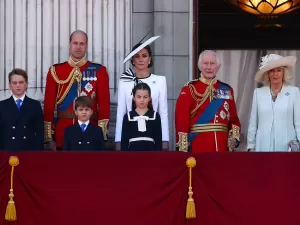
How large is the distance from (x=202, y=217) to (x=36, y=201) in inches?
60.0

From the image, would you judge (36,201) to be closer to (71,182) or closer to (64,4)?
(71,182)

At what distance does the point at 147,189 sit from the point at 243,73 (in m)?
6.93

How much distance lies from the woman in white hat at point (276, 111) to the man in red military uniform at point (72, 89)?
1.54 metres

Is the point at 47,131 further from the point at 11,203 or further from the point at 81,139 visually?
the point at 11,203

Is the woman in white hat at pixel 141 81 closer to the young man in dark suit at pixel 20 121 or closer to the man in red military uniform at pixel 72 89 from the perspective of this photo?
the man in red military uniform at pixel 72 89

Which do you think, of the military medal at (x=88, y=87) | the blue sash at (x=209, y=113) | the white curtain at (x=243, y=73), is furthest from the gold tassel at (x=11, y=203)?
the white curtain at (x=243, y=73)

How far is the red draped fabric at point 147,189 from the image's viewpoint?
1094 cm

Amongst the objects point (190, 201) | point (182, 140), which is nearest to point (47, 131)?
point (182, 140)

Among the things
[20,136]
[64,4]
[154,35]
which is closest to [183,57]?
[154,35]

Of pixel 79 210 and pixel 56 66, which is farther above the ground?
pixel 56 66

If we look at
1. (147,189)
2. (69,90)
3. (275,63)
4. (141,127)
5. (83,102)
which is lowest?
(147,189)

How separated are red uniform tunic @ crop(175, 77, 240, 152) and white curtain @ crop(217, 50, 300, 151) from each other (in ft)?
16.7

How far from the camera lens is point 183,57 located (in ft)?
44.3

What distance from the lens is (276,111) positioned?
11898mm
